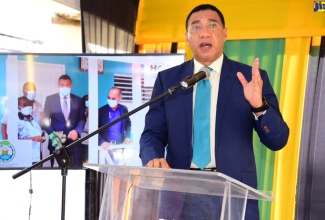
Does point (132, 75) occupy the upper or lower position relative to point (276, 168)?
upper

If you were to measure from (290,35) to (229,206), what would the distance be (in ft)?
10.2

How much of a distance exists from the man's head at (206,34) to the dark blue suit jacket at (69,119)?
1.68 metres

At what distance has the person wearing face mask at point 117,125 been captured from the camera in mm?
3600

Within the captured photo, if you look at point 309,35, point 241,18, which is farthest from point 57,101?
point 309,35

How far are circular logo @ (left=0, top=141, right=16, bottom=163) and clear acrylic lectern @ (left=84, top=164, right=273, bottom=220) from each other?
7.75 ft

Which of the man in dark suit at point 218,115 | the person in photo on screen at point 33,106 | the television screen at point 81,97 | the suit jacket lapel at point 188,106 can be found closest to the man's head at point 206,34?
Answer: the man in dark suit at point 218,115

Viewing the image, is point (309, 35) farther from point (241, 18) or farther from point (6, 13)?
point (6, 13)

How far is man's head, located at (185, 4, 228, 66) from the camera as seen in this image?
2047 millimetres

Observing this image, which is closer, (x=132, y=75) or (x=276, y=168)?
(x=132, y=75)

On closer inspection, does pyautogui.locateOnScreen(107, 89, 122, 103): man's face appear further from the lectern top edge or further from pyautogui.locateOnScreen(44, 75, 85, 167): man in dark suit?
the lectern top edge

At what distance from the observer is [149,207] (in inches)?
51.8

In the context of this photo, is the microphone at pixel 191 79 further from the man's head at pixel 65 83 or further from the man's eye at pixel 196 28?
the man's head at pixel 65 83

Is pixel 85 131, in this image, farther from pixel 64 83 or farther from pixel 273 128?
pixel 273 128

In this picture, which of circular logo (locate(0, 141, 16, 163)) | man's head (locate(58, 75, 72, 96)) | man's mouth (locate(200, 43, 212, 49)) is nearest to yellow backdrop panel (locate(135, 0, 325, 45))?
man's head (locate(58, 75, 72, 96))
